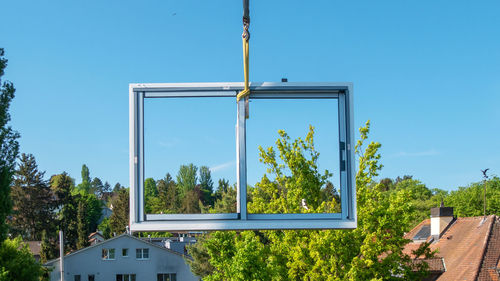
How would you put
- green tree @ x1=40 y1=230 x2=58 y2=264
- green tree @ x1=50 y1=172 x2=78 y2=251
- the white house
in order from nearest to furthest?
the white house
green tree @ x1=40 y1=230 x2=58 y2=264
green tree @ x1=50 y1=172 x2=78 y2=251

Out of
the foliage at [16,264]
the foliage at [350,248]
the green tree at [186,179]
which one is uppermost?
the green tree at [186,179]

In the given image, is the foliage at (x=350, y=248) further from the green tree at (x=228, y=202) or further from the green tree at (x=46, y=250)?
the green tree at (x=46, y=250)

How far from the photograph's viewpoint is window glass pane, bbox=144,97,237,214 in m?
3.77

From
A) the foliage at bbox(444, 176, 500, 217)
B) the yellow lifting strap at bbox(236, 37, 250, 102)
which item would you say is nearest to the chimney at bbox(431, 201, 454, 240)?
the yellow lifting strap at bbox(236, 37, 250, 102)

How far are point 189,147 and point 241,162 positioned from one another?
36cm

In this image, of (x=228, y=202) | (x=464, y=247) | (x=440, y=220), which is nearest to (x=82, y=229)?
(x=440, y=220)

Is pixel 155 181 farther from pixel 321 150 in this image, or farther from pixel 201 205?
pixel 321 150

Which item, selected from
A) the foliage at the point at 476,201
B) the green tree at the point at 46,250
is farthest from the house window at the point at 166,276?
the foliage at the point at 476,201

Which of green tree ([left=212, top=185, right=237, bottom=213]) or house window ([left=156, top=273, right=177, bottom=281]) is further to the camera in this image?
house window ([left=156, top=273, right=177, bottom=281])

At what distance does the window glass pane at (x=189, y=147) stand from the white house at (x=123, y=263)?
34265 millimetres

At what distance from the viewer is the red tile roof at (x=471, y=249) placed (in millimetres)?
20250

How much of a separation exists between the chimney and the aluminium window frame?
23.0 m

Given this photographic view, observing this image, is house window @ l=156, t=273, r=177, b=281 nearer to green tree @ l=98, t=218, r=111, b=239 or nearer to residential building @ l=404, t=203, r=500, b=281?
residential building @ l=404, t=203, r=500, b=281

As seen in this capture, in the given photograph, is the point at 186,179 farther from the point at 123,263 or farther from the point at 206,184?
the point at 123,263
